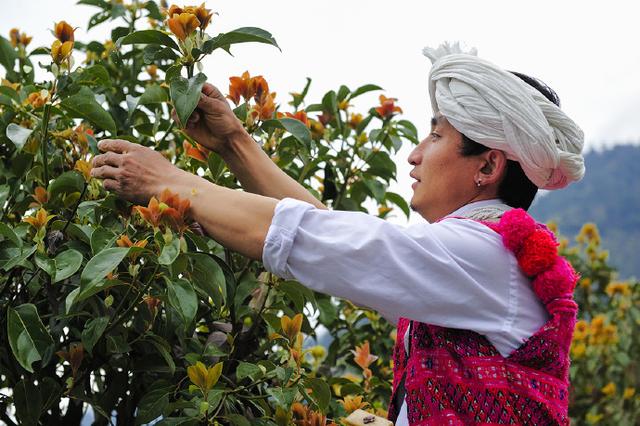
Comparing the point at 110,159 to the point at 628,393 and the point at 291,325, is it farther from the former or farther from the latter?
the point at 628,393

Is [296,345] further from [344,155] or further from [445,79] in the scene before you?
[344,155]

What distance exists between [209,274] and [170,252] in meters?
0.15

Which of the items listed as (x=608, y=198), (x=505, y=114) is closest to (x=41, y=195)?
(x=505, y=114)

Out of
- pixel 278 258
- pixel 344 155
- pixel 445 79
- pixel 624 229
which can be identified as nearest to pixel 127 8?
pixel 344 155

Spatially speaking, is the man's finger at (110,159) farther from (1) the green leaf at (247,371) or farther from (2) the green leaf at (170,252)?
(1) the green leaf at (247,371)

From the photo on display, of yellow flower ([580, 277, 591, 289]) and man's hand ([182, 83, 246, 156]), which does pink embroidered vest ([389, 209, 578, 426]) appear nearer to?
man's hand ([182, 83, 246, 156])

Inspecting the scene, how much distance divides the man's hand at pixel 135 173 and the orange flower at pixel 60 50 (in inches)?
12.4

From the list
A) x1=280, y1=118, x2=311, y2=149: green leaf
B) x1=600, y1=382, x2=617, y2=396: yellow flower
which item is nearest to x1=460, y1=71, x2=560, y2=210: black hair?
x1=280, y1=118, x2=311, y2=149: green leaf

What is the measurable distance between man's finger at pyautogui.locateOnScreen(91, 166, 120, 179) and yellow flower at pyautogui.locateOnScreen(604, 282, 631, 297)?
3.87m

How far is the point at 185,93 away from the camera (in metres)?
1.47

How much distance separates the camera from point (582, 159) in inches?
66.3

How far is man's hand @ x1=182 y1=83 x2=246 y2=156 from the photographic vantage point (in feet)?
5.41

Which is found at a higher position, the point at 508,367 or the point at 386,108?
the point at 386,108

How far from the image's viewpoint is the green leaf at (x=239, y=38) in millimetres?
1520
